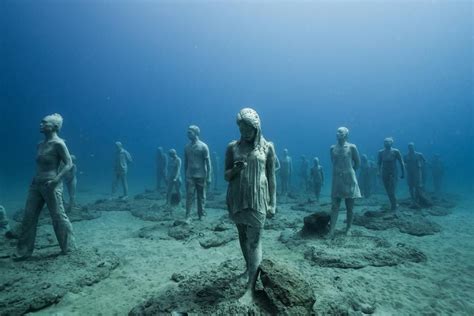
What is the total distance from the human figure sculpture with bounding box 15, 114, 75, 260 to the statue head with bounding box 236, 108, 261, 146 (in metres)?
4.04

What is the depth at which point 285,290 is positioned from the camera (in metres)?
3.40

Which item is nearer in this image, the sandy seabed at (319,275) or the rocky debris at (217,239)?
the sandy seabed at (319,275)

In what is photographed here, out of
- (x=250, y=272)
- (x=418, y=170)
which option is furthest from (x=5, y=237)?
(x=418, y=170)

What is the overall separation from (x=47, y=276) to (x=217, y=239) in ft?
12.1

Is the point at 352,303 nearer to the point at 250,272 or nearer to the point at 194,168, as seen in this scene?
the point at 250,272

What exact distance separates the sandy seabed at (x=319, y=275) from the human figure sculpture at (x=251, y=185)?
26.3 inches

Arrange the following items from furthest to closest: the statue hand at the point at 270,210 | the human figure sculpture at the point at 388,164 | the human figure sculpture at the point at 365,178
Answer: the human figure sculpture at the point at 365,178, the human figure sculpture at the point at 388,164, the statue hand at the point at 270,210

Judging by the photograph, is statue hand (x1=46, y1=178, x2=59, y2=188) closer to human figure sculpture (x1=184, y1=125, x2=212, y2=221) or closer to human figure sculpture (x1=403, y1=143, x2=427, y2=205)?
human figure sculpture (x1=184, y1=125, x2=212, y2=221)

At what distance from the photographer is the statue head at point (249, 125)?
3.60 m

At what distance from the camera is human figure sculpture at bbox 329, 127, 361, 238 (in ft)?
24.2

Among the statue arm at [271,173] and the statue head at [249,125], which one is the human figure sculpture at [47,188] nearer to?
the statue head at [249,125]

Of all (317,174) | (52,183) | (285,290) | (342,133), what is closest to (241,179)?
(285,290)

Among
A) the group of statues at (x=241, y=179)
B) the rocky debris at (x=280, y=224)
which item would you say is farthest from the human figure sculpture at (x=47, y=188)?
the rocky debris at (x=280, y=224)

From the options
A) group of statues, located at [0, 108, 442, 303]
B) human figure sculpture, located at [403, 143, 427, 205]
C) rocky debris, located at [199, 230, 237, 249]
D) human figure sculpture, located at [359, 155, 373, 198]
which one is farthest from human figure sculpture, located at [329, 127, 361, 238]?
human figure sculpture, located at [359, 155, 373, 198]
